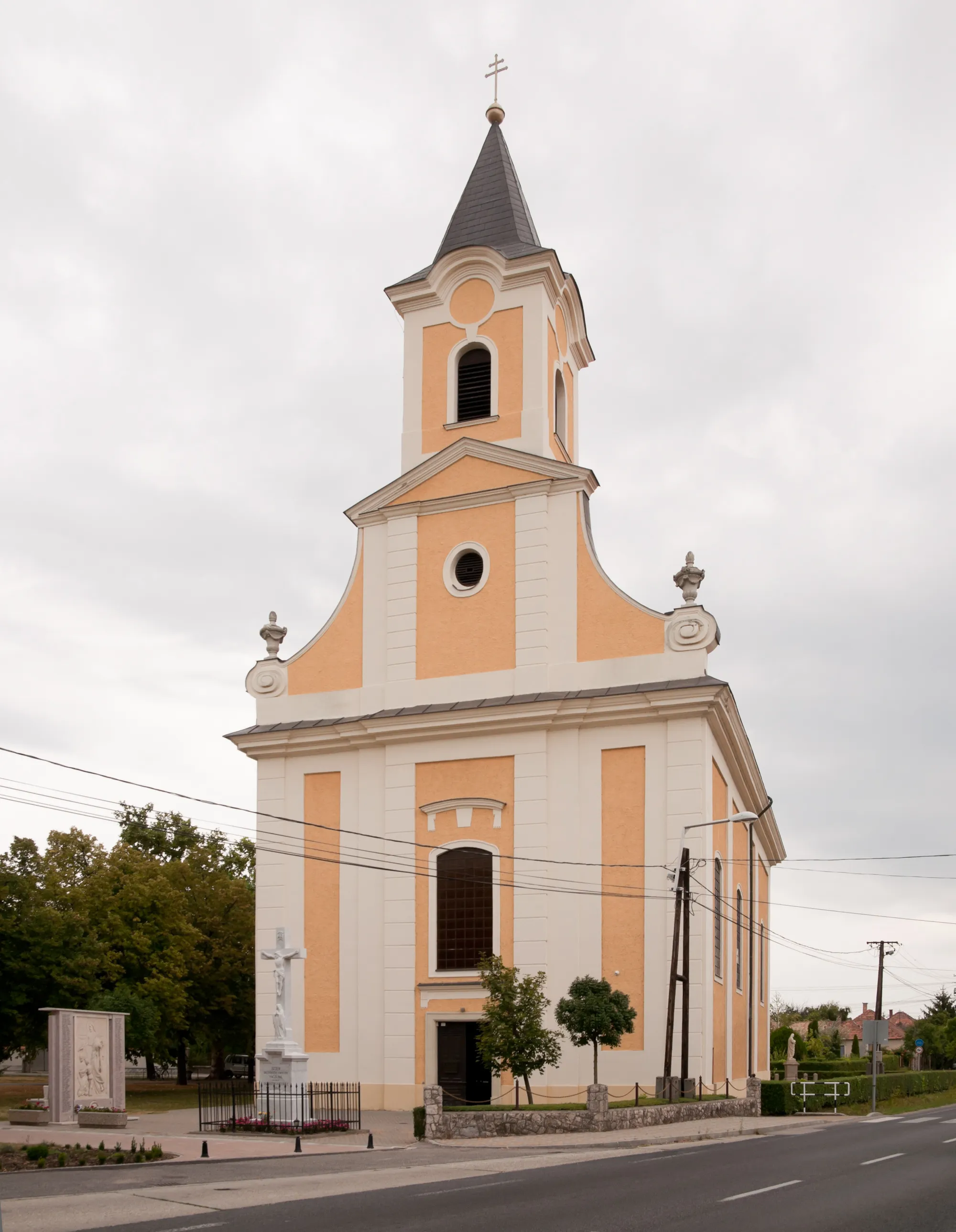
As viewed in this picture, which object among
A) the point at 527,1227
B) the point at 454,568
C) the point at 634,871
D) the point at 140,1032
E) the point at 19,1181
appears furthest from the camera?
the point at 140,1032

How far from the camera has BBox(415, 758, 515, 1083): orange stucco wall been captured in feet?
109

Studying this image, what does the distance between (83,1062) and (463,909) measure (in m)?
9.78

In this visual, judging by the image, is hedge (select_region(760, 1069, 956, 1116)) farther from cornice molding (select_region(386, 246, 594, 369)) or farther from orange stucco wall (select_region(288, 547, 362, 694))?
cornice molding (select_region(386, 246, 594, 369))

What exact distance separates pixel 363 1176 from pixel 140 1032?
2748cm

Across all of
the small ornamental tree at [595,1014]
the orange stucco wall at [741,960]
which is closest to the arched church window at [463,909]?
→ the small ornamental tree at [595,1014]

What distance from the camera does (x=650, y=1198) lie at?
1342 centimetres

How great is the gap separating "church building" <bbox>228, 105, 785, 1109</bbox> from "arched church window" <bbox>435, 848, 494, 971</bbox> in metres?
0.06

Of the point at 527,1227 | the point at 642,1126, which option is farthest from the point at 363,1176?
the point at 642,1126

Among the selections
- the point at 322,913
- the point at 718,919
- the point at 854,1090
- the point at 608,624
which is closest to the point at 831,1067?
the point at 854,1090

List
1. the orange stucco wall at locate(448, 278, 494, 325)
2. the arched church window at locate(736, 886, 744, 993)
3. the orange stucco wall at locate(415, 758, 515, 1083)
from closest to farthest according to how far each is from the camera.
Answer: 1. the orange stucco wall at locate(415, 758, 515, 1083)
2. the orange stucco wall at locate(448, 278, 494, 325)
3. the arched church window at locate(736, 886, 744, 993)

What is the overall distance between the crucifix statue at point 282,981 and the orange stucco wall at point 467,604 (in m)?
8.37

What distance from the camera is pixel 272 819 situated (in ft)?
122

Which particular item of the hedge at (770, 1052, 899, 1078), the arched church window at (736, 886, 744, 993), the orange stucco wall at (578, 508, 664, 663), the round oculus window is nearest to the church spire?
the round oculus window

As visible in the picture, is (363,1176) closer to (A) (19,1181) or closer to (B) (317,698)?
(A) (19,1181)
